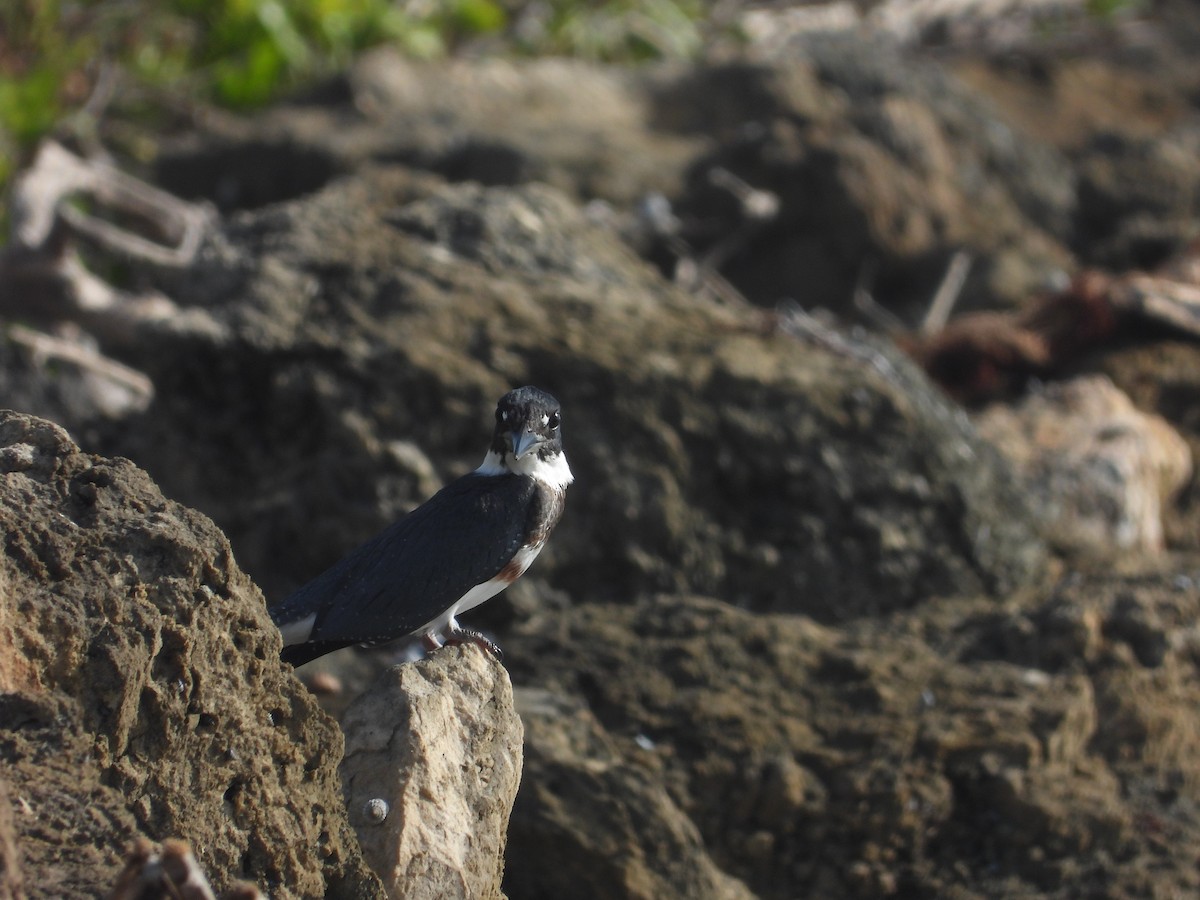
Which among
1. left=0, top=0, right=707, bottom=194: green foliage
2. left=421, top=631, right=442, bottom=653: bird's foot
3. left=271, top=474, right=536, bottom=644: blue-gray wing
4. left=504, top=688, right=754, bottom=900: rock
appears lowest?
left=504, top=688, right=754, bottom=900: rock

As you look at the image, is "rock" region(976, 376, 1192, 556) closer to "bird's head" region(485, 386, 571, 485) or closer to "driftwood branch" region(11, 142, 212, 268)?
"bird's head" region(485, 386, 571, 485)

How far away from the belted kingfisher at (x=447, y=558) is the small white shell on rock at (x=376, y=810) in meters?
0.73

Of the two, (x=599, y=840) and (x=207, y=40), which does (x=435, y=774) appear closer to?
(x=599, y=840)

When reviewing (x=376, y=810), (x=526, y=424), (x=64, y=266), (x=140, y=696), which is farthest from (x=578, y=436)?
(x=140, y=696)

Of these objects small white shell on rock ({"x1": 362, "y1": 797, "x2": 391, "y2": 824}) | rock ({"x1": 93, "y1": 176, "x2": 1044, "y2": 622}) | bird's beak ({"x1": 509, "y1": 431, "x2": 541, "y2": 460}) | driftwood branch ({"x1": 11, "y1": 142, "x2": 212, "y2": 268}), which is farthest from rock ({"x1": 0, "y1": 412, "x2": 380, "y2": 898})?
driftwood branch ({"x1": 11, "y1": 142, "x2": 212, "y2": 268})

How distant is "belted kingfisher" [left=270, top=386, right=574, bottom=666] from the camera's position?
4.10 meters

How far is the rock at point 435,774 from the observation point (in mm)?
3361

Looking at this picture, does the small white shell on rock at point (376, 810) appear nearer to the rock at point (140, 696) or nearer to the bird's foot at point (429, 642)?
the rock at point (140, 696)

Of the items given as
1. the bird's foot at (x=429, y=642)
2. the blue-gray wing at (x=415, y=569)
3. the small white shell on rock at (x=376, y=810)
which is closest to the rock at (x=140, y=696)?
the small white shell on rock at (x=376, y=810)

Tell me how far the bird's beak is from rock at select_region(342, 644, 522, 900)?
77 cm

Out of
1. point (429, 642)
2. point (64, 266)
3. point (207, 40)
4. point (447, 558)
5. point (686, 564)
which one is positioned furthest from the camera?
point (207, 40)

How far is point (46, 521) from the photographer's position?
300 centimetres

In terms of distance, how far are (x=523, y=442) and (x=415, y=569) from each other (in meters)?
0.48

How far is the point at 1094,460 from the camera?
22.9 ft
